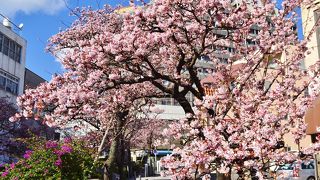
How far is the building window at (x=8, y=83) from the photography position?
34.2m

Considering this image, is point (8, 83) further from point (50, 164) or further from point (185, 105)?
point (185, 105)

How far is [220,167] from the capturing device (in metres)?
7.55

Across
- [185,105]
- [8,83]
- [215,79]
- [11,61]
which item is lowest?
[185,105]

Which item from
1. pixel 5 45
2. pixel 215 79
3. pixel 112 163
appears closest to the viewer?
pixel 215 79

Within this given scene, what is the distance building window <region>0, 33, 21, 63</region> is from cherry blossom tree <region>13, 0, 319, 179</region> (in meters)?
25.5

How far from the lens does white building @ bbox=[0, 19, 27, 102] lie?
113 ft

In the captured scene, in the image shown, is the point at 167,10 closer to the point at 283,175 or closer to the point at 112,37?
the point at 112,37

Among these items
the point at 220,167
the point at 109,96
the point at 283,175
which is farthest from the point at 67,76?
the point at 283,175

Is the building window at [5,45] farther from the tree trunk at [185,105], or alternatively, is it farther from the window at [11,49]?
the tree trunk at [185,105]

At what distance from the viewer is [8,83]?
35219 millimetres

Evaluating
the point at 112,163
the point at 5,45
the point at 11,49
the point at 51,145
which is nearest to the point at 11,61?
the point at 11,49

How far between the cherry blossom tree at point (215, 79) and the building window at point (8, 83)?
983 inches

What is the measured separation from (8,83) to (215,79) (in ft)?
95.4

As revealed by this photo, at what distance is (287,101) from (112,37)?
170 inches
